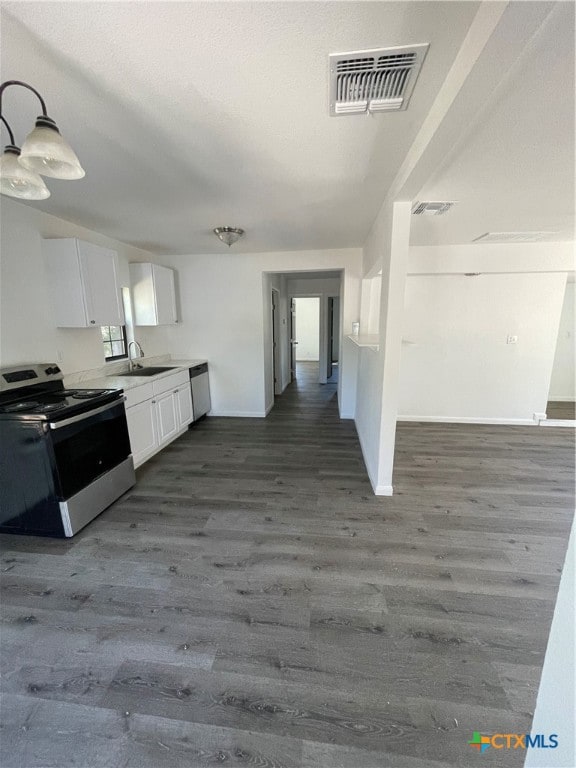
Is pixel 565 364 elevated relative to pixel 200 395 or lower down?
elevated

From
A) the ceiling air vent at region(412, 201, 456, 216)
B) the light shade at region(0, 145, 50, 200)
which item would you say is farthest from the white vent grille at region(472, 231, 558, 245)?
the light shade at region(0, 145, 50, 200)

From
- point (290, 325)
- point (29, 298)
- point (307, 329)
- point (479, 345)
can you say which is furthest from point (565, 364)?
point (307, 329)

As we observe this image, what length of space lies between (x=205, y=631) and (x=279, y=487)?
1.37m

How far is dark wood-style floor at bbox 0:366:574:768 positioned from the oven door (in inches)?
15.8

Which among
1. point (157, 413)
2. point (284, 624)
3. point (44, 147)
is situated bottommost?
point (284, 624)

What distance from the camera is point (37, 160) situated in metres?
1.21

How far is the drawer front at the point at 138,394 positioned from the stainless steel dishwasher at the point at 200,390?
3.42ft

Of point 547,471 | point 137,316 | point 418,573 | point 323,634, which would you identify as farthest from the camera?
→ point 137,316

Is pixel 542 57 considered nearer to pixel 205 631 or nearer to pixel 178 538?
pixel 205 631

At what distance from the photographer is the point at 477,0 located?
3.01 ft

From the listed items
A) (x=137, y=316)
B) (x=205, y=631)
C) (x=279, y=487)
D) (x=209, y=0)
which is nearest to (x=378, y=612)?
(x=205, y=631)

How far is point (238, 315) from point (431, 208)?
289 cm

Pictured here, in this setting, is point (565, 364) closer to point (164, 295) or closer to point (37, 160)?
point (164, 295)

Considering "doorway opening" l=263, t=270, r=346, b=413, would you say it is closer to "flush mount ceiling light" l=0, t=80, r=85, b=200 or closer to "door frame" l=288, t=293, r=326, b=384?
"door frame" l=288, t=293, r=326, b=384
